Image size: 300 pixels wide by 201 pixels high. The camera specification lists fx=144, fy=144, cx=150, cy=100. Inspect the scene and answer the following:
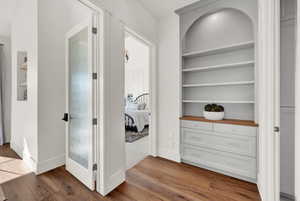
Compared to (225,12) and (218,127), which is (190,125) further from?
(225,12)

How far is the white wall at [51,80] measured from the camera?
233cm

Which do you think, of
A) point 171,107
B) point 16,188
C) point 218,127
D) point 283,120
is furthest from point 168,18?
point 16,188

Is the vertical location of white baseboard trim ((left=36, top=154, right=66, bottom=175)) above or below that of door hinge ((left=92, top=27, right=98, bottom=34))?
below

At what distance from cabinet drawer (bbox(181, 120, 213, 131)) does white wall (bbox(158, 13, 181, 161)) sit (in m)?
0.15

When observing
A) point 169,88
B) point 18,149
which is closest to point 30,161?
point 18,149

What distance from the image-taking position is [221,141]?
2289 mm

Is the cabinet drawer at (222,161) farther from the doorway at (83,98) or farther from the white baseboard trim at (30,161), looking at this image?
the white baseboard trim at (30,161)

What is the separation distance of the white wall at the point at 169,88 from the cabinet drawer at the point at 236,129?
73 cm

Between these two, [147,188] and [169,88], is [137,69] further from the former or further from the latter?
[147,188]

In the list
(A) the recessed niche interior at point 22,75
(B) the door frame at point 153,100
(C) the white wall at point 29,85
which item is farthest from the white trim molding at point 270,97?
(A) the recessed niche interior at point 22,75

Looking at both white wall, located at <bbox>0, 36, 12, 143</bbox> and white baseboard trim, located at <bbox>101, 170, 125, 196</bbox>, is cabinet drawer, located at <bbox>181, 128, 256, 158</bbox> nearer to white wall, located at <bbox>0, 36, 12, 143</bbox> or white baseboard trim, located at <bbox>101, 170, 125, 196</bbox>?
white baseboard trim, located at <bbox>101, 170, 125, 196</bbox>

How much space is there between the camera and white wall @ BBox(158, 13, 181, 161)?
9.19 ft

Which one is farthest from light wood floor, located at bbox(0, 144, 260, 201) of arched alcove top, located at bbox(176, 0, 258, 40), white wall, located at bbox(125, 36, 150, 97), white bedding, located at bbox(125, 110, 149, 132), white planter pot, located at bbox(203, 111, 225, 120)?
white wall, located at bbox(125, 36, 150, 97)

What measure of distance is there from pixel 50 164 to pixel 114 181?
1254 mm
